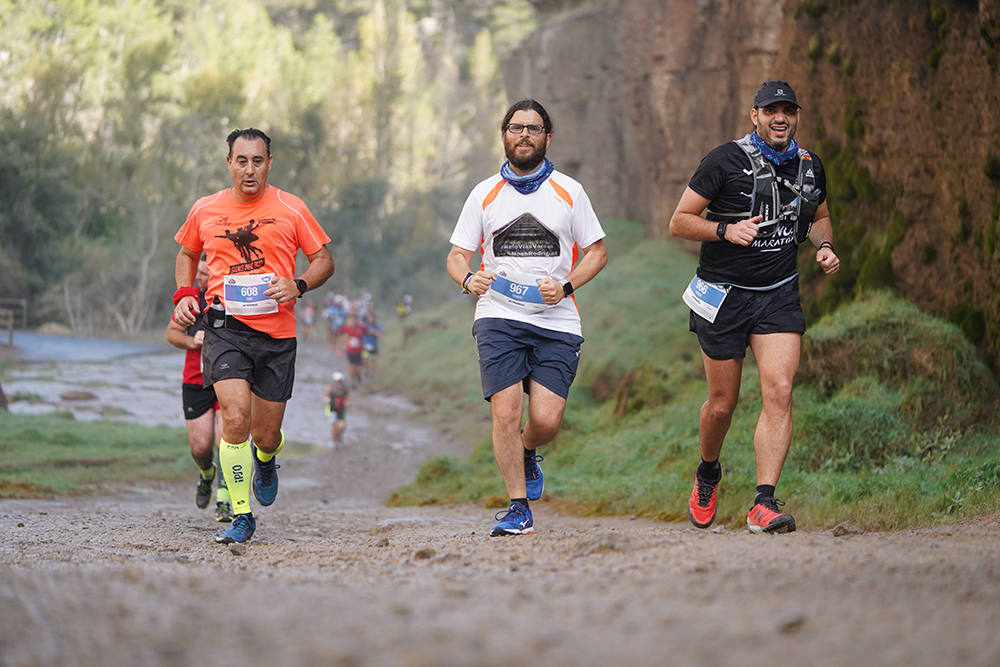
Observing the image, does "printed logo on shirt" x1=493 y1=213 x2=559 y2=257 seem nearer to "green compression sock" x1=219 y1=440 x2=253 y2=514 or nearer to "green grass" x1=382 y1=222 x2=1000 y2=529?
"green compression sock" x1=219 y1=440 x2=253 y2=514

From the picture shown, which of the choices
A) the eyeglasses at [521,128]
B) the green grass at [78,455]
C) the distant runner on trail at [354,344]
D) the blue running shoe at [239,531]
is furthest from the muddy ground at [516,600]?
the distant runner on trail at [354,344]

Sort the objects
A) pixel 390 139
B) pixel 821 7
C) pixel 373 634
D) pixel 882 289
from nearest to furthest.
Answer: pixel 373 634 → pixel 882 289 → pixel 821 7 → pixel 390 139

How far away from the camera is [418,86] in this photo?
219 feet

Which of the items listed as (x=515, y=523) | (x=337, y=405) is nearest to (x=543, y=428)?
Result: (x=515, y=523)

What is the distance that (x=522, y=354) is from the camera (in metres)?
6.95

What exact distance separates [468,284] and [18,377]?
1989 cm

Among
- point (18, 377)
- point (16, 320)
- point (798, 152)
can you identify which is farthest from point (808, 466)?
point (16, 320)

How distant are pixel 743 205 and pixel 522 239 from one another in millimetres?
1218

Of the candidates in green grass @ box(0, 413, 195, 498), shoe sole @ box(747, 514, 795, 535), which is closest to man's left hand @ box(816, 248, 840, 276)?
shoe sole @ box(747, 514, 795, 535)

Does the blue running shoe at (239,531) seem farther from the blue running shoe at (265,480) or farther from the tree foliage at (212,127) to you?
the tree foliage at (212,127)

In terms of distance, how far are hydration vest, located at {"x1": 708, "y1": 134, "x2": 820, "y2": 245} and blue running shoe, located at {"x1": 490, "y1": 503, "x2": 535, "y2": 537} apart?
1.96 m

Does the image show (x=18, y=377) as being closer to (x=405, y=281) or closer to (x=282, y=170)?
(x=282, y=170)

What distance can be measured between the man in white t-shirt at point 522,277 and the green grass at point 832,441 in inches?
82.3

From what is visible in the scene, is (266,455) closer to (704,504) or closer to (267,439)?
(267,439)
